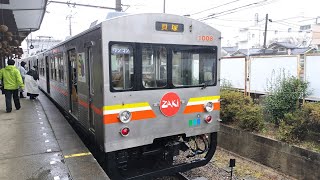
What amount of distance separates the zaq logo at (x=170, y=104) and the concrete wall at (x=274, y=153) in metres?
2.77

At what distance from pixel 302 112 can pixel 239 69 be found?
5.14 meters

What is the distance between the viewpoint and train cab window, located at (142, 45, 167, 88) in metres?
4.61

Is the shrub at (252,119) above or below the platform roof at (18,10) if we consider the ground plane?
below

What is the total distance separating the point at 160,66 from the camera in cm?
479

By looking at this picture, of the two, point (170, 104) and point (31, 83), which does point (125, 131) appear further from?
point (31, 83)

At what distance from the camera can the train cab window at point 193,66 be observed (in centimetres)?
497

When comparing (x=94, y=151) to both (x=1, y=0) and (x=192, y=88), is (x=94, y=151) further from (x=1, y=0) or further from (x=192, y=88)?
(x=1, y=0)

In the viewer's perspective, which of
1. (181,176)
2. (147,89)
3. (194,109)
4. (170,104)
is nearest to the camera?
(147,89)

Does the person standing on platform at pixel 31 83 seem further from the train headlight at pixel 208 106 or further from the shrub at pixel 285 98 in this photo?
the shrub at pixel 285 98

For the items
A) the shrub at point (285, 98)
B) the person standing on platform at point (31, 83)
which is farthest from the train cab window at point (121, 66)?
the person standing on platform at point (31, 83)

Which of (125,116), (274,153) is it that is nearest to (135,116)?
(125,116)

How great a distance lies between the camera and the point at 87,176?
3.90 meters

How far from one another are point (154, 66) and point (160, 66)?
0.12 metres

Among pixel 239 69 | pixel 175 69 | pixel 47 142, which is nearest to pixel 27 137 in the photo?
pixel 47 142
